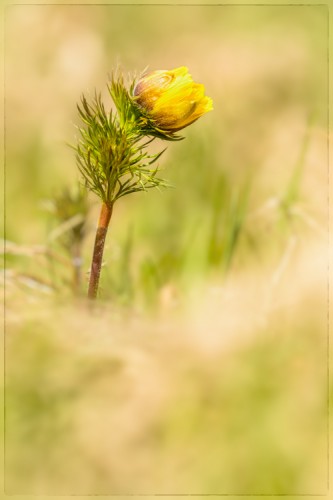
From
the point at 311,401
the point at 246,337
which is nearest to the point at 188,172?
the point at 246,337

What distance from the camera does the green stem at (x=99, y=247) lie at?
4.16ft

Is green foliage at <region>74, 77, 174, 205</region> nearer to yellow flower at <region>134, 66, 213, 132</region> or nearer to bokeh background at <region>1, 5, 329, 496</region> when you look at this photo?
yellow flower at <region>134, 66, 213, 132</region>

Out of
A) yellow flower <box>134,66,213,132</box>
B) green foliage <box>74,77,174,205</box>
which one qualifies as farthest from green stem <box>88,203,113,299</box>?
yellow flower <box>134,66,213,132</box>

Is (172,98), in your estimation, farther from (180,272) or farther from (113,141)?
(180,272)

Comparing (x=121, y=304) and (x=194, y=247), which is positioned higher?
(x=194, y=247)

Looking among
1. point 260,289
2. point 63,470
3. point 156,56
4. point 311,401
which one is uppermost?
point 156,56

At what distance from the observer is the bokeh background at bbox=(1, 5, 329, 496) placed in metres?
1.21

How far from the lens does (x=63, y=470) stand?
1.20 metres

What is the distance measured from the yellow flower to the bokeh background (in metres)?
0.31

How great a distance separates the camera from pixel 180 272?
2000 millimetres

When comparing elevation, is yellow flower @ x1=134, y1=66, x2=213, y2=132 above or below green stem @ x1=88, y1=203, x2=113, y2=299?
above

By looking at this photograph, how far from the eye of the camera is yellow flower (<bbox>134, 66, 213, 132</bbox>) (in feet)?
3.89

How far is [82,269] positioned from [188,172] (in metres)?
0.53

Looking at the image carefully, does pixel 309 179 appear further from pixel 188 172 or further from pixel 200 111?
pixel 200 111
